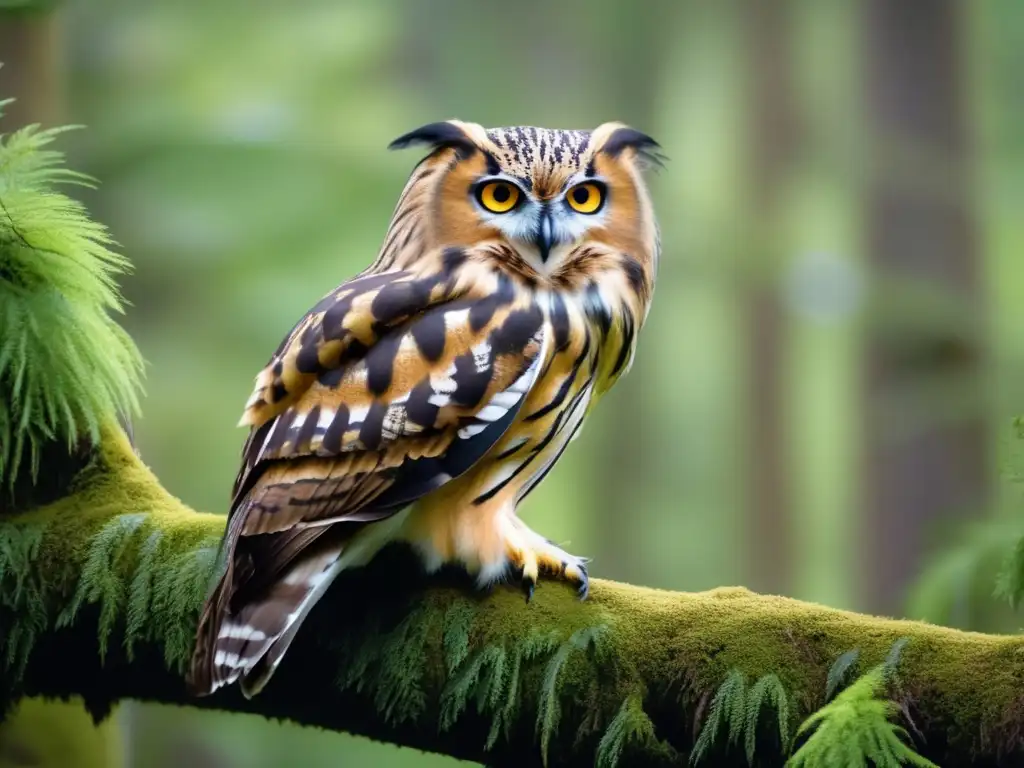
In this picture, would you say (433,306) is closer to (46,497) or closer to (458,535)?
(458,535)

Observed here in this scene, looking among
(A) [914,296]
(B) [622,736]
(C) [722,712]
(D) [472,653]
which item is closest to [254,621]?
(D) [472,653]

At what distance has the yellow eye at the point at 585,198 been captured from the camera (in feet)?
7.75

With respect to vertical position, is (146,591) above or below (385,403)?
below

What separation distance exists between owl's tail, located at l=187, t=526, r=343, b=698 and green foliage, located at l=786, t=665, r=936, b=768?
80cm

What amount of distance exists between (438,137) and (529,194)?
25cm

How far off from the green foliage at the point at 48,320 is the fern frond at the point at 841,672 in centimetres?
144

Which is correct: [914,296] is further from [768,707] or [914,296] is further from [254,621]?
[254,621]

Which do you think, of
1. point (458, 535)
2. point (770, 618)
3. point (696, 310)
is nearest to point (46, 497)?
point (458, 535)

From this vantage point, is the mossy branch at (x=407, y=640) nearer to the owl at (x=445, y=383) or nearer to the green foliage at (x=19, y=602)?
the green foliage at (x=19, y=602)

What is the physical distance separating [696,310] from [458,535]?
10.2 metres

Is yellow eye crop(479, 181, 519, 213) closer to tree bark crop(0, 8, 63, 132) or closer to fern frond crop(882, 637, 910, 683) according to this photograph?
fern frond crop(882, 637, 910, 683)

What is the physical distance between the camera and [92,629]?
2123 millimetres

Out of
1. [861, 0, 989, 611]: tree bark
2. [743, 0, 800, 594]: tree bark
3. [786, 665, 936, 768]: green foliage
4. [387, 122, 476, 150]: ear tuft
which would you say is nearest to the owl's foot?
[786, 665, 936, 768]: green foliage

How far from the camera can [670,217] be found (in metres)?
7.09
